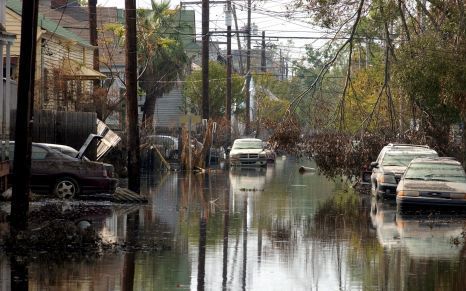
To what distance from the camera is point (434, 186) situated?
83.5 feet

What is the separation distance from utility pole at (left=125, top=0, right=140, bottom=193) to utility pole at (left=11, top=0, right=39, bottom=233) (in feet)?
36.9

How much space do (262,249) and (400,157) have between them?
47.1 feet

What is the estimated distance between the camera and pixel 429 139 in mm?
35906

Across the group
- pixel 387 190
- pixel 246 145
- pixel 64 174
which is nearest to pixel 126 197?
pixel 64 174

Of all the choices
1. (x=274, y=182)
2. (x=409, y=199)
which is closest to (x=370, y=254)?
(x=409, y=199)

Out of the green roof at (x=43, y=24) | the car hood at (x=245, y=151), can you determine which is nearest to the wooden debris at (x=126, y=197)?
the green roof at (x=43, y=24)

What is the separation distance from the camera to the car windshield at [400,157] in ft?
101

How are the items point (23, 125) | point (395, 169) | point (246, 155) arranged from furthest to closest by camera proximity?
point (246, 155) < point (395, 169) < point (23, 125)

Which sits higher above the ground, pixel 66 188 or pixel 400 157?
pixel 400 157

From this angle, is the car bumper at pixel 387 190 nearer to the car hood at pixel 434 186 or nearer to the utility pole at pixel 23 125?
the car hood at pixel 434 186

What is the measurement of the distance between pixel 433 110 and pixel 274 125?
4.98 meters

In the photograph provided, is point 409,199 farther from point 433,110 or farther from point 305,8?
point 433,110

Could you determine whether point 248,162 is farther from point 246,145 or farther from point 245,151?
point 246,145

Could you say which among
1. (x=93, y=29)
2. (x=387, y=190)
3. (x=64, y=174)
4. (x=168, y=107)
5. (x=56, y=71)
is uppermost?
(x=93, y=29)
